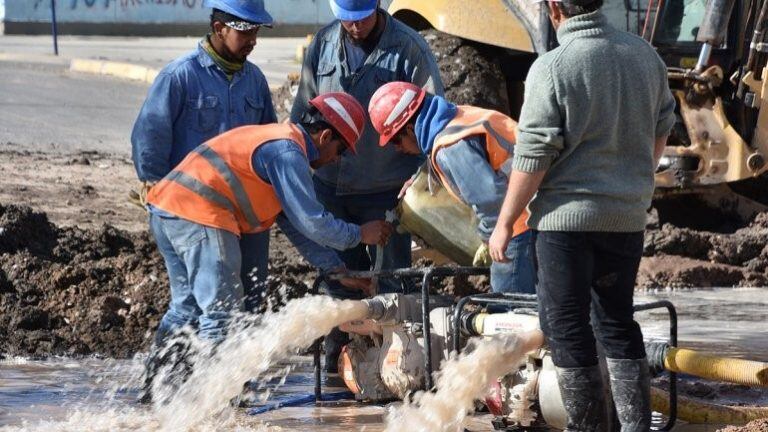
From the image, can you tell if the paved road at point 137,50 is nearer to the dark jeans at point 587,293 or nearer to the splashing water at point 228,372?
the splashing water at point 228,372

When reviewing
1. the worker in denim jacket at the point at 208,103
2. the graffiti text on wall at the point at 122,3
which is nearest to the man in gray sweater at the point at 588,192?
the worker in denim jacket at the point at 208,103

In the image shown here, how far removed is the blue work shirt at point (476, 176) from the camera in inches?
235

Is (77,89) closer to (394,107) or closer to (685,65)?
(685,65)

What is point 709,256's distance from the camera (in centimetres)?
1105

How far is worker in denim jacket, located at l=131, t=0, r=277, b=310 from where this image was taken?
690cm

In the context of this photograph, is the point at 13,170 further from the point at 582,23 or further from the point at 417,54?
the point at 582,23

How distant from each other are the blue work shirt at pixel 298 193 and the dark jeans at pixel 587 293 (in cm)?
134

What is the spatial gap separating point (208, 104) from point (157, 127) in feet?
0.88

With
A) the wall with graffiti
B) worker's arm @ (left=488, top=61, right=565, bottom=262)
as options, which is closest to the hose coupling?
worker's arm @ (left=488, top=61, right=565, bottom=262)

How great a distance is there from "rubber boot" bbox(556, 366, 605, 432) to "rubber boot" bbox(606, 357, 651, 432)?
74 mm

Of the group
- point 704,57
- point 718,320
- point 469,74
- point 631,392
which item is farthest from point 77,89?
point 631,392

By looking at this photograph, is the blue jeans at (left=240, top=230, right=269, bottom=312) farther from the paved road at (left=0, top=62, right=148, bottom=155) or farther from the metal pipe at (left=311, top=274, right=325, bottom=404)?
the paved road at (left=0, top=62, right=148, bottom=155)

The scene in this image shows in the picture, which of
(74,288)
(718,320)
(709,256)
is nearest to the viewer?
(74,288)

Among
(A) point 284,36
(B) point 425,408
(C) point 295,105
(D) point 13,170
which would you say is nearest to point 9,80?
(D) point 13,170
